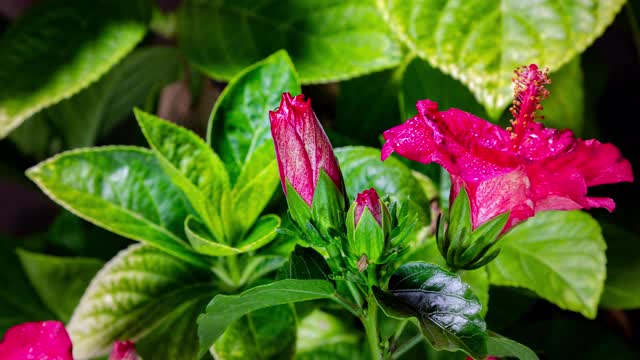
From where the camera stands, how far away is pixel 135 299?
522mm

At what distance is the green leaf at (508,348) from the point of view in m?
0.35

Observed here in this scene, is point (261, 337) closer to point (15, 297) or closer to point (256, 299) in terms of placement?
point (256, 299)

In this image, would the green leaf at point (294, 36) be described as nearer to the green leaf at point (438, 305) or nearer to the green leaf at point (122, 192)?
the green leaf at point (122, 192)

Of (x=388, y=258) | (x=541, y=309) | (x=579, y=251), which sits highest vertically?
(x=388, y=258)

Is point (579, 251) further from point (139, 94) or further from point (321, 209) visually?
point (139, 94)

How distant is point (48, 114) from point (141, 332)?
43cm

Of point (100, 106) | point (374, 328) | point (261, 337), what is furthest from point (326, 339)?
point (100, 106)

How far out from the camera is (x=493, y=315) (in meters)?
0.62

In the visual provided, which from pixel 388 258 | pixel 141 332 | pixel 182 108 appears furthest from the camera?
pixel 182 108

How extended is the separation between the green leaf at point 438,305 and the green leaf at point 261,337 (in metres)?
0.14

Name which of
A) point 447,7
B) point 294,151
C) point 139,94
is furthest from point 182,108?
point 294,151

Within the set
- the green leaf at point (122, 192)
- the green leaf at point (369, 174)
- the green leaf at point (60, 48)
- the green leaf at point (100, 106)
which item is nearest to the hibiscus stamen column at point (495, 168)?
the green leaf at point (369, 174)

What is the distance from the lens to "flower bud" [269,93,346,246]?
36cm

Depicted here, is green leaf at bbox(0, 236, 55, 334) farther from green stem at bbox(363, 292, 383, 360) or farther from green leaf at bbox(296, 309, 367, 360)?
green stem at bbox(363, 292, 383, 360)
